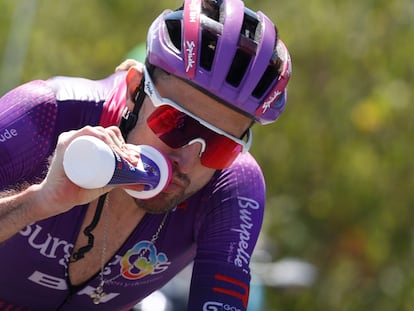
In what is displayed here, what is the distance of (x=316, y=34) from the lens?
38.2 feet

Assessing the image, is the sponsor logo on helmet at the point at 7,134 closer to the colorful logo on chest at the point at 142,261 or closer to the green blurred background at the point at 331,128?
the colorful logo on chest at the point at 142,261

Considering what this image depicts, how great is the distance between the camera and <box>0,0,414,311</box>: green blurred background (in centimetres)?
1142

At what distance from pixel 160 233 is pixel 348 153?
815 centimetres

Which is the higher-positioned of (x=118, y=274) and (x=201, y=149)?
(x=201, y=149)

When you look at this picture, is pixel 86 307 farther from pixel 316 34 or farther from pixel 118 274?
pixel 316 34

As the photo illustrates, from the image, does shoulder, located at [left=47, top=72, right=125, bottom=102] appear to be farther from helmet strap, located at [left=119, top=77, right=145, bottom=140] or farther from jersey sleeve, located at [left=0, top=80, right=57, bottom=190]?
helmet strap, located at [left=119, top=77, right=145, bottom=140]

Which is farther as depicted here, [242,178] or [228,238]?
[242,178]

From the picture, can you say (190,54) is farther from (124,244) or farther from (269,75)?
(124,244)

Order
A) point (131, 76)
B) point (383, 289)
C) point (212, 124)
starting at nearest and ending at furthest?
point (212, 124) → point (131, 76) → point (383, 289)

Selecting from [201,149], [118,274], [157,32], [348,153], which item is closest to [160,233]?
[118,274]

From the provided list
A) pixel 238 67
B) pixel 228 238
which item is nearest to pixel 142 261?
pixel 228 238

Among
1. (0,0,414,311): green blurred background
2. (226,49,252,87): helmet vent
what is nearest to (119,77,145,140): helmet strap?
(226,49,252,87): helmet vent

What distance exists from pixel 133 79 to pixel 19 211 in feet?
2.63

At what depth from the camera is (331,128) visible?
11.9m
